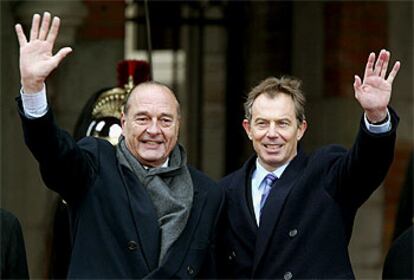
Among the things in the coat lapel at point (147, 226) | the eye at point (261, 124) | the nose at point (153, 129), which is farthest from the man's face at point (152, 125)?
the eye at point (261, 124)

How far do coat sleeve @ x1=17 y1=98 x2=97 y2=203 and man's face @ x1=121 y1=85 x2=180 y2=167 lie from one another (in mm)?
156

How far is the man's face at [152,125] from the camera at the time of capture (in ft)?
15.4

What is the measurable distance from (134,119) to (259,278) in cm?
64

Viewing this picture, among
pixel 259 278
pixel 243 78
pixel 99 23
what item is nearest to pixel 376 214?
pixel 243 78

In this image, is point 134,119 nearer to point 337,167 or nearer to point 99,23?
point 337,167

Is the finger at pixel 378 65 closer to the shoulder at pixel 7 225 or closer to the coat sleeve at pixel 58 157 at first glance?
the coat sleeve at pixel 58 157

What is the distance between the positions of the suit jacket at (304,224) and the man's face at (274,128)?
0.24 ft

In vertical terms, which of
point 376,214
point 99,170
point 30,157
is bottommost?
point 376,214

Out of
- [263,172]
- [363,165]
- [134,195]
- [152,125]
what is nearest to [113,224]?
[134,195]

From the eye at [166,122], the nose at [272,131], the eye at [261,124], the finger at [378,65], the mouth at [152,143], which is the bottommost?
the mouth at [152,143]

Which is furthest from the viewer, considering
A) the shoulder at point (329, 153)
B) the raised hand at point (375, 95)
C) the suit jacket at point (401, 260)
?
the suit jacket at point (401, 260)

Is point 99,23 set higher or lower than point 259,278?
higher

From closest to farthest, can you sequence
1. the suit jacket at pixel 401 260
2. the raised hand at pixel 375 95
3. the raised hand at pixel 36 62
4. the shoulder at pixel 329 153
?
the raised hand at pixel 36 62 < the raised hand at pixel 375 95 < the shoulder at pixel 329 153 < the suit jacket at pixel 401 260

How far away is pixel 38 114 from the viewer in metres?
4.46
